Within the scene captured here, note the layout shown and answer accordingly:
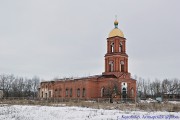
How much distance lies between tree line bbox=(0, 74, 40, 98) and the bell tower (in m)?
40.6

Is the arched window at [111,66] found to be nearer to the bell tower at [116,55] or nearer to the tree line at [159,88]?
the bell tower at [116,55]

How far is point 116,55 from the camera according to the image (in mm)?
50156

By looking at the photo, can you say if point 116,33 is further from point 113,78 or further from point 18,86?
point 18,86

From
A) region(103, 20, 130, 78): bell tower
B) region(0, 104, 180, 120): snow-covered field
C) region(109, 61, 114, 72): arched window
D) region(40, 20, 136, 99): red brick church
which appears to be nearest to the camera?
region(0, 104, 180, 120): snow-covered field

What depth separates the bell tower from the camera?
50.2 m

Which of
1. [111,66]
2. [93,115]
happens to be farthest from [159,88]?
[93,115]

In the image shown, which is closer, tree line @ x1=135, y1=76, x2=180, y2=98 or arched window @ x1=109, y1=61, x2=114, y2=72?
arched window @ x1=109, y1=61, x2=114, y2=72

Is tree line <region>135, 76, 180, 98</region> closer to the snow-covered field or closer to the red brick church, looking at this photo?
the red brick church

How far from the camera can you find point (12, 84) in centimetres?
9450

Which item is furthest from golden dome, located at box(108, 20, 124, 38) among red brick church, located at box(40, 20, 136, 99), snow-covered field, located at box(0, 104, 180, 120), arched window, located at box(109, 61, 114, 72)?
snow-covered field, located at box(0, 104, 180, 120)

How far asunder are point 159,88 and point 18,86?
166 ft

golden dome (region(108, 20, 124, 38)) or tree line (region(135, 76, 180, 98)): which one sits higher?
golden dome (region(108, 20, 124, 38))

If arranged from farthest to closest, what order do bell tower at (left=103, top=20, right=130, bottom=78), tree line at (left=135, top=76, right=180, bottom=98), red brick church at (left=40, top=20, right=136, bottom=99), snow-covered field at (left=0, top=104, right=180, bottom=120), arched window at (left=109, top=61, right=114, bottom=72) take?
1. tree line at (left=135, top=76, right=180, bottom=98)
2. arched window at (left=109, top=61, right=114, bottom=72)
3. bell tower at (left=103, top=20, right=130, bottom=78)
4. red brick church at (left=40, top=20, right=136, bottom=99)
5. snow-covered field at (left=0, top=104, right=180, bottom=120)

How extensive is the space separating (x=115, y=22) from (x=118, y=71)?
10.0 metres
